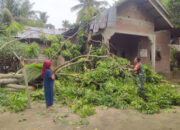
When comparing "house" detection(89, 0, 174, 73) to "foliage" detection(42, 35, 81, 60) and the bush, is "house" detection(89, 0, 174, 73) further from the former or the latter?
the bush

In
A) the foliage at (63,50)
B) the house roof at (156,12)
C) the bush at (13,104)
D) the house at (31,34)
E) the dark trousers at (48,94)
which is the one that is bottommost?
the bush at (13,104)

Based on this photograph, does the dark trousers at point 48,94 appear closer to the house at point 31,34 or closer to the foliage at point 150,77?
the house at point 31,34

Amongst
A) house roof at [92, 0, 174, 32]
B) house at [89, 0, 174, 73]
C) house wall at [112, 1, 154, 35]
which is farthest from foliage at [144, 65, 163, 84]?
house roof at [92, 0, 174, 32]

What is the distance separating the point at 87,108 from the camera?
422 centimetres

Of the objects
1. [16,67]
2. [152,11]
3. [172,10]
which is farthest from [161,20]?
[16,67]

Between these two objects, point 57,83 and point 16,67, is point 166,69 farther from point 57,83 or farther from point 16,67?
point 16,67

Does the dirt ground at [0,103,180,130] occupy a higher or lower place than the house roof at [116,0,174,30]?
lower

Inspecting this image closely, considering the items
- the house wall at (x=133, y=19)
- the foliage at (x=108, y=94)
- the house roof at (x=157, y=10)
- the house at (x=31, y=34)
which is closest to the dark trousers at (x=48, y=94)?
the foliage at (x=108, y=94)

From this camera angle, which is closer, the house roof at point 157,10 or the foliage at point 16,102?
the foliage at point 16,102

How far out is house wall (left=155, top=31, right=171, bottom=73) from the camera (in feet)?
41.8

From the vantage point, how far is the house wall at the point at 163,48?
1273cm

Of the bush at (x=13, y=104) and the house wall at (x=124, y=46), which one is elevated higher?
the house wall at (x=124, y=46)

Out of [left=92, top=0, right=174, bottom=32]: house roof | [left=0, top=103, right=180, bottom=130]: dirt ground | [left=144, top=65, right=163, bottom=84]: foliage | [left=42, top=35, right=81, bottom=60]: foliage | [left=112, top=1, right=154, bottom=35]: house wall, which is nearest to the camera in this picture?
[left=0, top=103, right=180, bottom=130]: dirt ground

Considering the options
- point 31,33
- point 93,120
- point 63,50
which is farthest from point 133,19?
point 93,120
